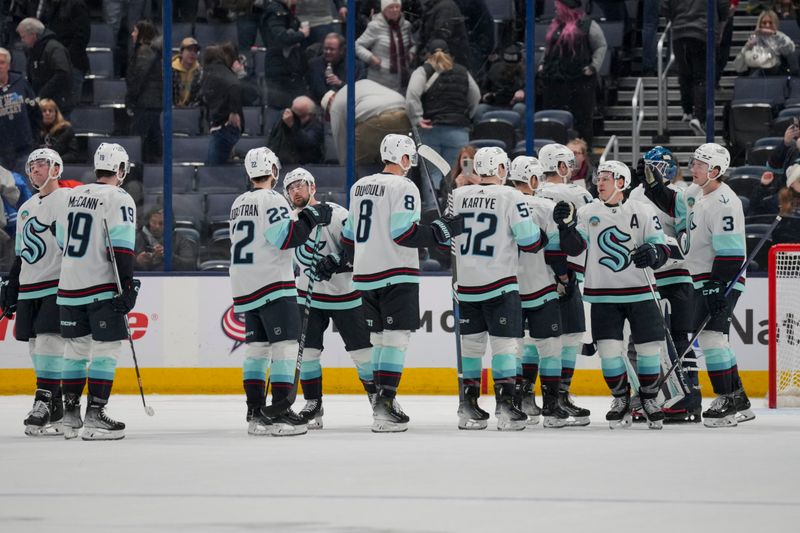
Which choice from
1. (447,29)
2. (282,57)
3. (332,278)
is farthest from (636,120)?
(332,278)

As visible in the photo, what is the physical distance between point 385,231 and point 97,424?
1.79 m

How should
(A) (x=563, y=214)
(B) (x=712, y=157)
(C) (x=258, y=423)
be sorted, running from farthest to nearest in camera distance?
(B) (x=712, y=157) → (A) (x=563, y=214) → (C) (x=258, y=423)

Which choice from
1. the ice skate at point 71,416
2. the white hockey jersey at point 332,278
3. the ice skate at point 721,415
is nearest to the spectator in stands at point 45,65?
the white hockey jersey at point 332,278

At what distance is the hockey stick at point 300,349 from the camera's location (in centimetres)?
770

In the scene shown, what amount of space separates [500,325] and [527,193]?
2.89ft

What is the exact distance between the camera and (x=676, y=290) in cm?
850

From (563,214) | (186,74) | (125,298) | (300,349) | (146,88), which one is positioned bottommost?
(300,349)

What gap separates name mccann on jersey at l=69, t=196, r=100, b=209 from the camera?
24.8 feet

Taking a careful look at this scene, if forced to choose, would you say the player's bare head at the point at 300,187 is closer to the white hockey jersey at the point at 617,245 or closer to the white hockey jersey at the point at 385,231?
the white hockey jersey at the point at 385,231

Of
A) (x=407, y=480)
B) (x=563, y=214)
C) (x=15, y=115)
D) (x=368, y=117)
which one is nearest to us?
(x=407, y=480)

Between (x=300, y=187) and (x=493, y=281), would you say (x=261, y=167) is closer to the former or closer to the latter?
(x=300, y=187)

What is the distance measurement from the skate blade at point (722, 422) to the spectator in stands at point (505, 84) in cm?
371

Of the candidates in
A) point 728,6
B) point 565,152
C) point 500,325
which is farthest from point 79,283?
point 728,6

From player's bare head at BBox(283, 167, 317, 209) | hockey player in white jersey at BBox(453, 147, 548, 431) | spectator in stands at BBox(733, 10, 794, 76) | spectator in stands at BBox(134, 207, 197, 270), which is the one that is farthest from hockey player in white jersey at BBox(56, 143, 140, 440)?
spectator in stands at BBox(733, 10, 794, 76)
